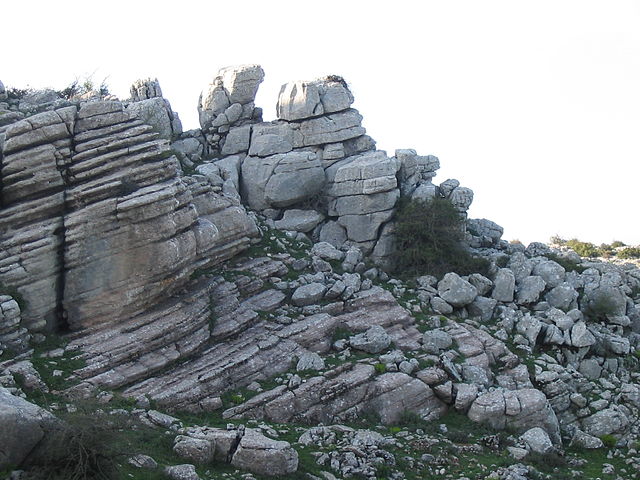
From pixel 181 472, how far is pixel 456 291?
762 inches

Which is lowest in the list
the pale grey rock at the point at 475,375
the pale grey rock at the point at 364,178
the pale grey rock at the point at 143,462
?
the pale grey rock at the point at 475,375

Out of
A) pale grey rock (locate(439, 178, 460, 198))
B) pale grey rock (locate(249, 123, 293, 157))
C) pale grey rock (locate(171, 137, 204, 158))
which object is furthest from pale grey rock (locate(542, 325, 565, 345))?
pale grey rock (locate(171, 137, 204, 158))

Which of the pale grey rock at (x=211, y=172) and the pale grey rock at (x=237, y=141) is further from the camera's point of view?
the pale grey rock at (x=237, y=141)

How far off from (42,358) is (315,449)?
9650mm

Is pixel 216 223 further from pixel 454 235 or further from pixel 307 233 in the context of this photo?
pixel 454 235

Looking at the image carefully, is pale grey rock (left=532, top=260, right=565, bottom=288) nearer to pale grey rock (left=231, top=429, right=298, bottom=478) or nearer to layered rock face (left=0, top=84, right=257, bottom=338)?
layered rock face (left=0, top=84, right=257, bottom=338)

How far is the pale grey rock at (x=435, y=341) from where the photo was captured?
1270 inches

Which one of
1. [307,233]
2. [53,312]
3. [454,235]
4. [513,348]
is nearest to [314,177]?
[307,233]

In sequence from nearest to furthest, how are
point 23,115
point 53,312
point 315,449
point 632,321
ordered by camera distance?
point 315,449, point 53,312, point 23,115, point 632,321

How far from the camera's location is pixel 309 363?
29406mm

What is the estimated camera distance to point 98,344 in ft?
91.2

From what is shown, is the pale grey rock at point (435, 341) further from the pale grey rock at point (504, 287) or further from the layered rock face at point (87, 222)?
the layered rock face at point (87, 222)

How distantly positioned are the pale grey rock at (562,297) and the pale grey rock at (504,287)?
1891 mm

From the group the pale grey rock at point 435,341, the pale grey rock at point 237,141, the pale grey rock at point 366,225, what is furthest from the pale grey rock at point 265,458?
the pale grey rock at point 237,141
